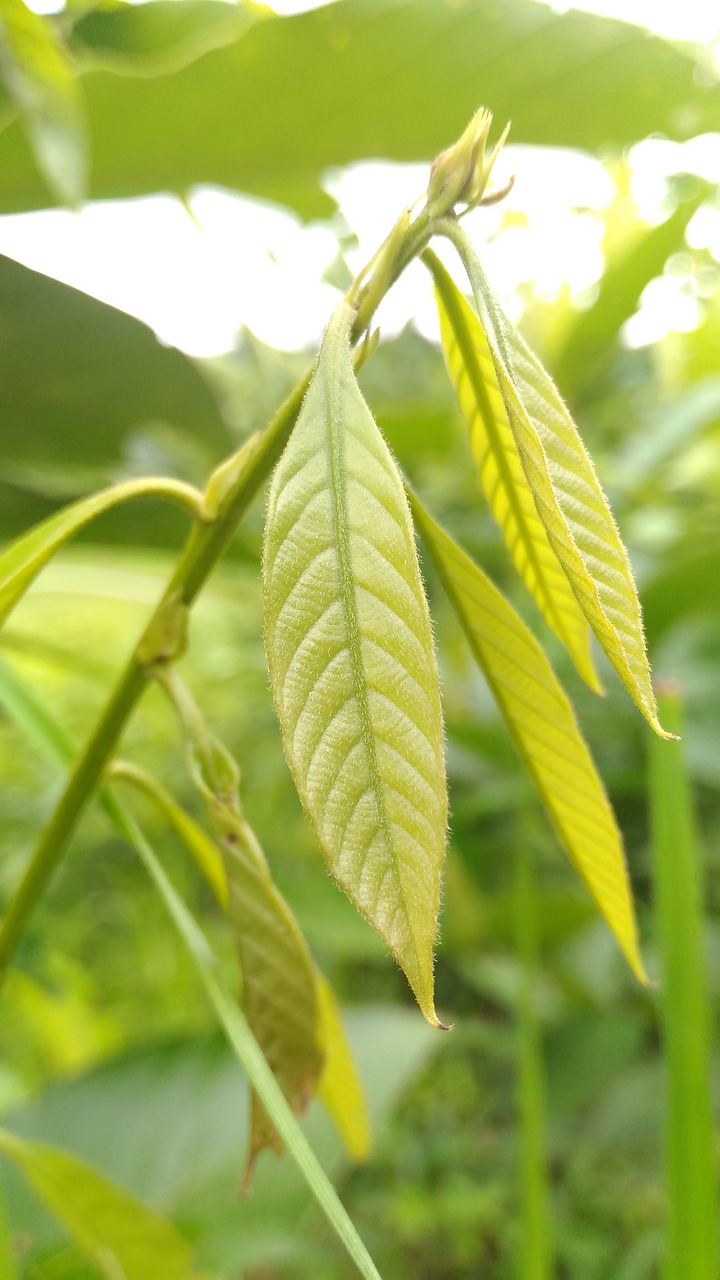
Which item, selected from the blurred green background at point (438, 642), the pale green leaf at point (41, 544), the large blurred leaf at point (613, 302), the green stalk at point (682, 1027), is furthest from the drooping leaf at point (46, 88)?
the large blurred leaf at point (613, 302)

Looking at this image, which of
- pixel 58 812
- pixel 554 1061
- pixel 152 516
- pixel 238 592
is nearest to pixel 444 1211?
pixel 554 1061

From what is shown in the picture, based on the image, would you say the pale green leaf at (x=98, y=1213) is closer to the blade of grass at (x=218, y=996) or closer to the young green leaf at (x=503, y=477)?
the blade of grass at (x=218, y=996)

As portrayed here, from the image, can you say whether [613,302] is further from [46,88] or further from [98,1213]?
[98,1213]

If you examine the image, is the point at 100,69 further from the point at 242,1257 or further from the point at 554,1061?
the point at 554,1061

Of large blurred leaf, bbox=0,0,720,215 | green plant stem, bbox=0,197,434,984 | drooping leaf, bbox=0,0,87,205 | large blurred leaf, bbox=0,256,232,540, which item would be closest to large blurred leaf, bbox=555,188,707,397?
large blurred leaf, bbox=0,0,720,215

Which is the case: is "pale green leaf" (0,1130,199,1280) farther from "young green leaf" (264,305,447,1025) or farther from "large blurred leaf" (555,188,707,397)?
"large blurred leaf" (555,188,707,397)

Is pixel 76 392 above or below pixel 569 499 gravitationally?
above

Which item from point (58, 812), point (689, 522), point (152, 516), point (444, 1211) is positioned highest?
point (689, 522)

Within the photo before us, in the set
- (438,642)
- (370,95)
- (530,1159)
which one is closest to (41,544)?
(530,1159)
